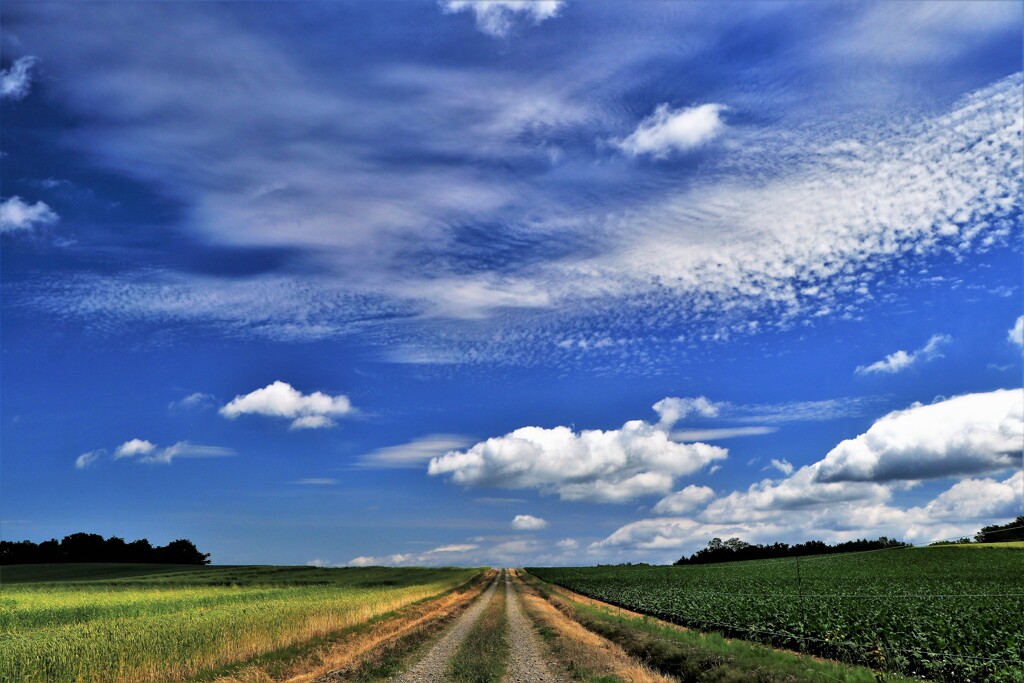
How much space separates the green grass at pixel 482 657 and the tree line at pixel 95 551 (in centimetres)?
16363

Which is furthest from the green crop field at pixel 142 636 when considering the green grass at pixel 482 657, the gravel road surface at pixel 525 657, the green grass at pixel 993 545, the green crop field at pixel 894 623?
the green grass at pixel 993 545

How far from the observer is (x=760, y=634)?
30656mm

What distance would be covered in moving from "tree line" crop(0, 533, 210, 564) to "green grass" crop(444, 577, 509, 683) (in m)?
164

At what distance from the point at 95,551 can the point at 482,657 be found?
591 ft

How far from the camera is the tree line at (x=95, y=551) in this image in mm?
158875

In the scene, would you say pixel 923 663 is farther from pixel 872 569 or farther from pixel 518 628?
pixel 872 569

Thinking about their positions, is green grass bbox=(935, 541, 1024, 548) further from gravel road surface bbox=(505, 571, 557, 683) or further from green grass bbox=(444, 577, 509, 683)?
green grass bbox=(444, 577, 509, 683)

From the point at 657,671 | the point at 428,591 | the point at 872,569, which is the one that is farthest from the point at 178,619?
the point at 872,569

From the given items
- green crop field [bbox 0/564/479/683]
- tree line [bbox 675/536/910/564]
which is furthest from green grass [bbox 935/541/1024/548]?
green crop field [bbox 0/564/479/683]

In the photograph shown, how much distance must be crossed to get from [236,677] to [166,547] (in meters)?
183

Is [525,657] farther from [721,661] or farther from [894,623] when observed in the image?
[894,623]

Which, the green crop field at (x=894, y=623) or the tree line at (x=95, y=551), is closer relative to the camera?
the green crop field at (x=894, y=623)

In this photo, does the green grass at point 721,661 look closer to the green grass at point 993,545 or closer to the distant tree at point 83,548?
the green grass at point 993,545

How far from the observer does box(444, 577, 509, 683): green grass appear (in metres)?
21.9
